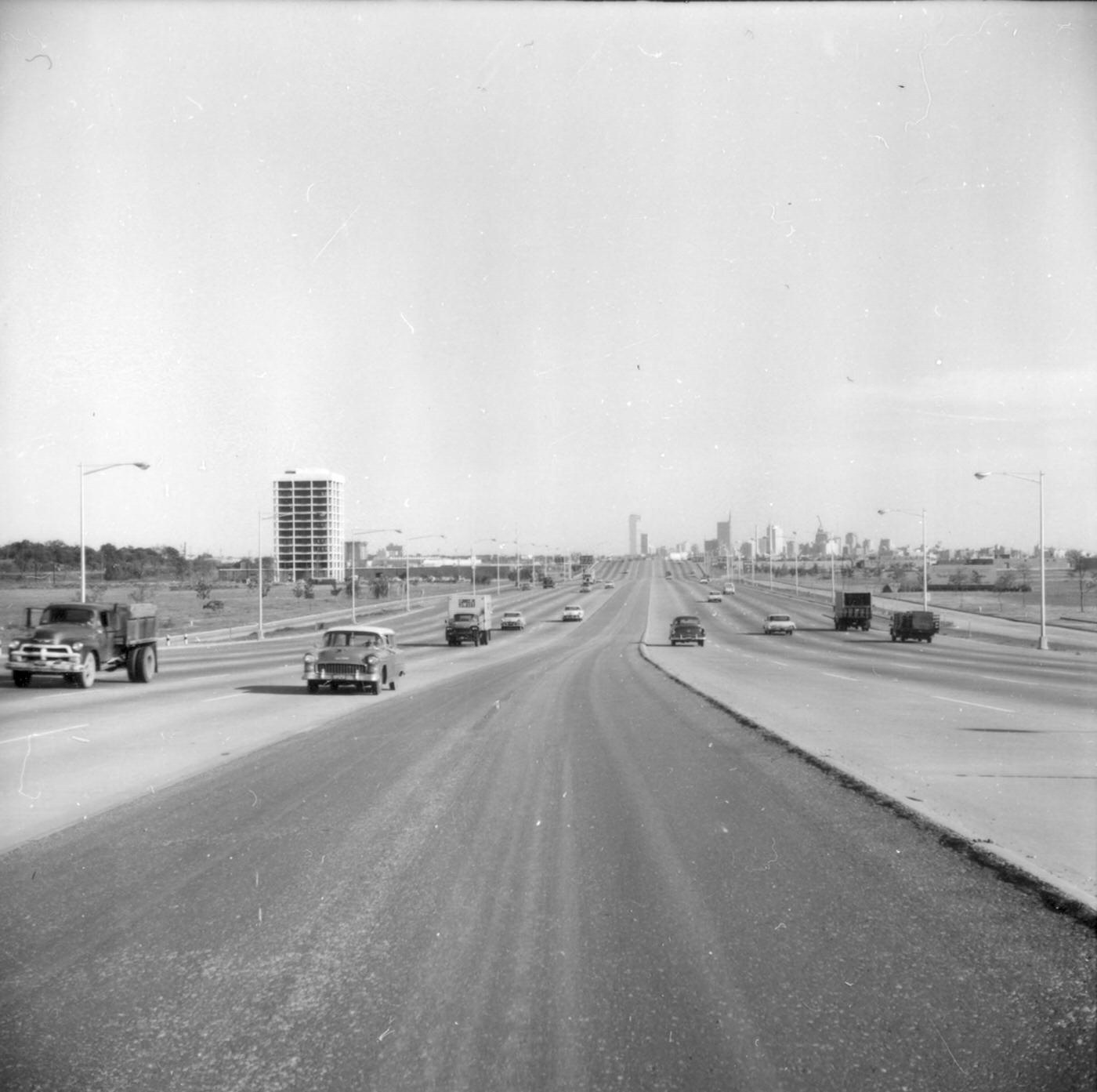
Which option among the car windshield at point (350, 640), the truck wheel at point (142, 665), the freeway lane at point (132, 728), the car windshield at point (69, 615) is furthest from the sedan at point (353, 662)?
the car windshield at point (69, 615)

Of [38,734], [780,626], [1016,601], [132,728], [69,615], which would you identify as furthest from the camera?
[1016,601]

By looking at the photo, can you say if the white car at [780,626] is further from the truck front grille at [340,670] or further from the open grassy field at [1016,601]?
the truck front grille at [340,670]

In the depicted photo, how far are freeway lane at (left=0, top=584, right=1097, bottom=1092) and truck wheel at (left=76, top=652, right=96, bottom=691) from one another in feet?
45.5

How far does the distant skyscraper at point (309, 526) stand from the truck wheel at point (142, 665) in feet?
270

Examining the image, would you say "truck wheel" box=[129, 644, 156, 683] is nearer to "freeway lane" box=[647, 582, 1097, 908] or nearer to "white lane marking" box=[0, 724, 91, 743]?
"white lane marking" box=[0, 724, 91, 743]

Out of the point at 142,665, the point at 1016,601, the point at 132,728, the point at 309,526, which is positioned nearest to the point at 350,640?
the point at 142,665

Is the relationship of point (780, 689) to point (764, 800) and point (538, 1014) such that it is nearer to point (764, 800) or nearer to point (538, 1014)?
point (764, 800)

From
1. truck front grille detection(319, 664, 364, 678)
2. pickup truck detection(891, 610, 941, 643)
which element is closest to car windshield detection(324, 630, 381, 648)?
truck front grille detection(319, 664, 364, 678)

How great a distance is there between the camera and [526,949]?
6102 millimetres

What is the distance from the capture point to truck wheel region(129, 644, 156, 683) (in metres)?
25.4

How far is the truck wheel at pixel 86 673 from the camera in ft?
76.1

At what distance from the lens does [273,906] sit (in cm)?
694

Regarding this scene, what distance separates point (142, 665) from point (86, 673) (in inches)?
86.3

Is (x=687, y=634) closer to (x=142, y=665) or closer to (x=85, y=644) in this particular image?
(x=142, y=665)
